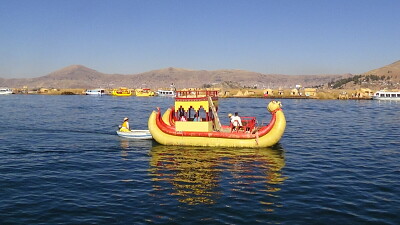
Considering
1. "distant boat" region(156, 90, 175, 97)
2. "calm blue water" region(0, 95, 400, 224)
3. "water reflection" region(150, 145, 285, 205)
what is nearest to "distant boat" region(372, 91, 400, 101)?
"distant boat" region(156, 90, 175, 97)

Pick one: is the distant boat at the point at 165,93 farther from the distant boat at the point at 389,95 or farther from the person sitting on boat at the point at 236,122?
the person sitting on boat at the point at 236,122

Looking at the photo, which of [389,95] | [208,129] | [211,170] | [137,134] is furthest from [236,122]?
[389,95]

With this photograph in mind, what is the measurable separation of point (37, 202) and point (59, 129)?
918 inches

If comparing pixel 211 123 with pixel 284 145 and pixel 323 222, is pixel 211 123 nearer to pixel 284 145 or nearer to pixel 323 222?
pixel 284 145

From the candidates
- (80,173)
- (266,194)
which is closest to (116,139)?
(80,173)

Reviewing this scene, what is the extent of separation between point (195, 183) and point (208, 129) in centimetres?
886

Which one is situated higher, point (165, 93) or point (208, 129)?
point (165, 93)

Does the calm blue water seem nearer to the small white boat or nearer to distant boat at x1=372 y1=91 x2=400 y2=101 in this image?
the small white boat

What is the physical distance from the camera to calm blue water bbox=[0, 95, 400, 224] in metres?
13.0

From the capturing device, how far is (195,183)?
55.7 ft

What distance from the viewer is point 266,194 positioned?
15281mm

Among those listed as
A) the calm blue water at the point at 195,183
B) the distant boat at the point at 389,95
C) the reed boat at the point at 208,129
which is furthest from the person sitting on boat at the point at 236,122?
the distant boat at the point at 389,95

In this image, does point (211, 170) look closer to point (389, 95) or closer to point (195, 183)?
point (195, 183)

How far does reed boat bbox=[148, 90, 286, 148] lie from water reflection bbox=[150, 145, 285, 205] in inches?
23.5
